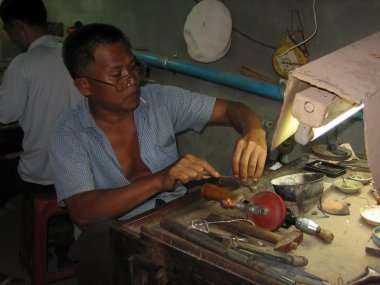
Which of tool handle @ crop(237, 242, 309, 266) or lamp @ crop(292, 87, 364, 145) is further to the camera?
tool handle @ crop(237, 242, 309, 266)

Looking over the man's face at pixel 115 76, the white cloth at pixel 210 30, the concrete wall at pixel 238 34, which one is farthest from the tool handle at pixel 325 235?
the white cloth at pixel 210 30

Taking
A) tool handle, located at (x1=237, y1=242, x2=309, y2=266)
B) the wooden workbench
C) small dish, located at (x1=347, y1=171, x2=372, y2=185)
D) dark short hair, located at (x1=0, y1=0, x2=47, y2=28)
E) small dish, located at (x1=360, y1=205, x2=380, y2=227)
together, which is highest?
dark short hair, located at (x1=0, y1=0, x2=47, y2=28)

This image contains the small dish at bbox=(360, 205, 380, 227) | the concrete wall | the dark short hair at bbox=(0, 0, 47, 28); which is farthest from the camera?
the dark short hair at bbox=(0, 0, 47, 28)

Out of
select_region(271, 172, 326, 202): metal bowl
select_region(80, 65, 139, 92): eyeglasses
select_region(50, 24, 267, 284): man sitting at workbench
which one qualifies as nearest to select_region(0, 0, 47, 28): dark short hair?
select_region(50, 24, 267, 284): man sitting at workbench

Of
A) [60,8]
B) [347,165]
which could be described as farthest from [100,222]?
[60,8]

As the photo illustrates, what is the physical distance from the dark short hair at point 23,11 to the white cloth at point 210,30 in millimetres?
1140

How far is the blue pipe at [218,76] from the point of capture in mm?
2789

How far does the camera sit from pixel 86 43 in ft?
6.35

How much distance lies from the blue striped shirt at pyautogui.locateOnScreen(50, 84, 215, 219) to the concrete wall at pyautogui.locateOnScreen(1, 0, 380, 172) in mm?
674

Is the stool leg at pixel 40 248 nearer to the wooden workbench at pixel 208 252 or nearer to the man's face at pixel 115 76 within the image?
the man's face at pixel 115 76

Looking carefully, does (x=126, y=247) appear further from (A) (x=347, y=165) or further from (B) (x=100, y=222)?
(A) (x=347, y=165)

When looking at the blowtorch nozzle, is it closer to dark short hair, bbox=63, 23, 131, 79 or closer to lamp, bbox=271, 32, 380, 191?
lamp, bbox=271, 32, 380, 191

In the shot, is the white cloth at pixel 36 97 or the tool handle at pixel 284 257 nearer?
the tool handle at pixel 284 257

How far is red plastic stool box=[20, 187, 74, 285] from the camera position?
2.55 m
